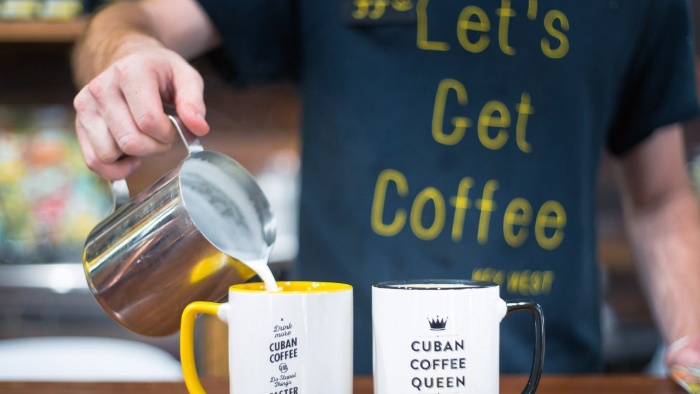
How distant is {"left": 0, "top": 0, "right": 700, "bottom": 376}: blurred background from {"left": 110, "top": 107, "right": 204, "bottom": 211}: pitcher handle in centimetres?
138

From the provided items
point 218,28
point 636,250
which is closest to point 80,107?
point 218,28

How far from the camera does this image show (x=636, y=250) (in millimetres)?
1401

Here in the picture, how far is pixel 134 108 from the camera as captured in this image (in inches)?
29.5

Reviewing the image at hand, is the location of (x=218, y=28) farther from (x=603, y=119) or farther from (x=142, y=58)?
(x=603, y=119)

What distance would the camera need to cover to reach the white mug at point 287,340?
2.01 ft

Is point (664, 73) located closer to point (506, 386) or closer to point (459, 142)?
point (459, 142)

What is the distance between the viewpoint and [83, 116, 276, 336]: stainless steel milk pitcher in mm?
726

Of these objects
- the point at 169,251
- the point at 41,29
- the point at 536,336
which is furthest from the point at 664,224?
the point at 41,29

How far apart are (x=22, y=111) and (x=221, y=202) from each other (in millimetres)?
2124

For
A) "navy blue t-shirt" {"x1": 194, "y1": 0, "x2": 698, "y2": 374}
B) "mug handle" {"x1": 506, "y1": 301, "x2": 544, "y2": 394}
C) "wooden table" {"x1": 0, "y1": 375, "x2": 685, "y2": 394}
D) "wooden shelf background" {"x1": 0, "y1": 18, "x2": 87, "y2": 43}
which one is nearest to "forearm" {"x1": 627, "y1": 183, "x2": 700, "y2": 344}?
"navy blue t-shirt" {"x1": 194, "y1": 0, "x2": 698, "y2": 374}

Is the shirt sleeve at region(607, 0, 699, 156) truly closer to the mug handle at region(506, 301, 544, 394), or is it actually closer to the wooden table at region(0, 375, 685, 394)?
the wooden table at region(0, 375, 685, 394)

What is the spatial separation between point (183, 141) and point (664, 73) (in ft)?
2.75

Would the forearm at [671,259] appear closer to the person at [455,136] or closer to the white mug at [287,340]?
the person at [455,136]

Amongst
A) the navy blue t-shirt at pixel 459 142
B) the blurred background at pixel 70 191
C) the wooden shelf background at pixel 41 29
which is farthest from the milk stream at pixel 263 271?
the wooden shelf background at pixel 41 29
